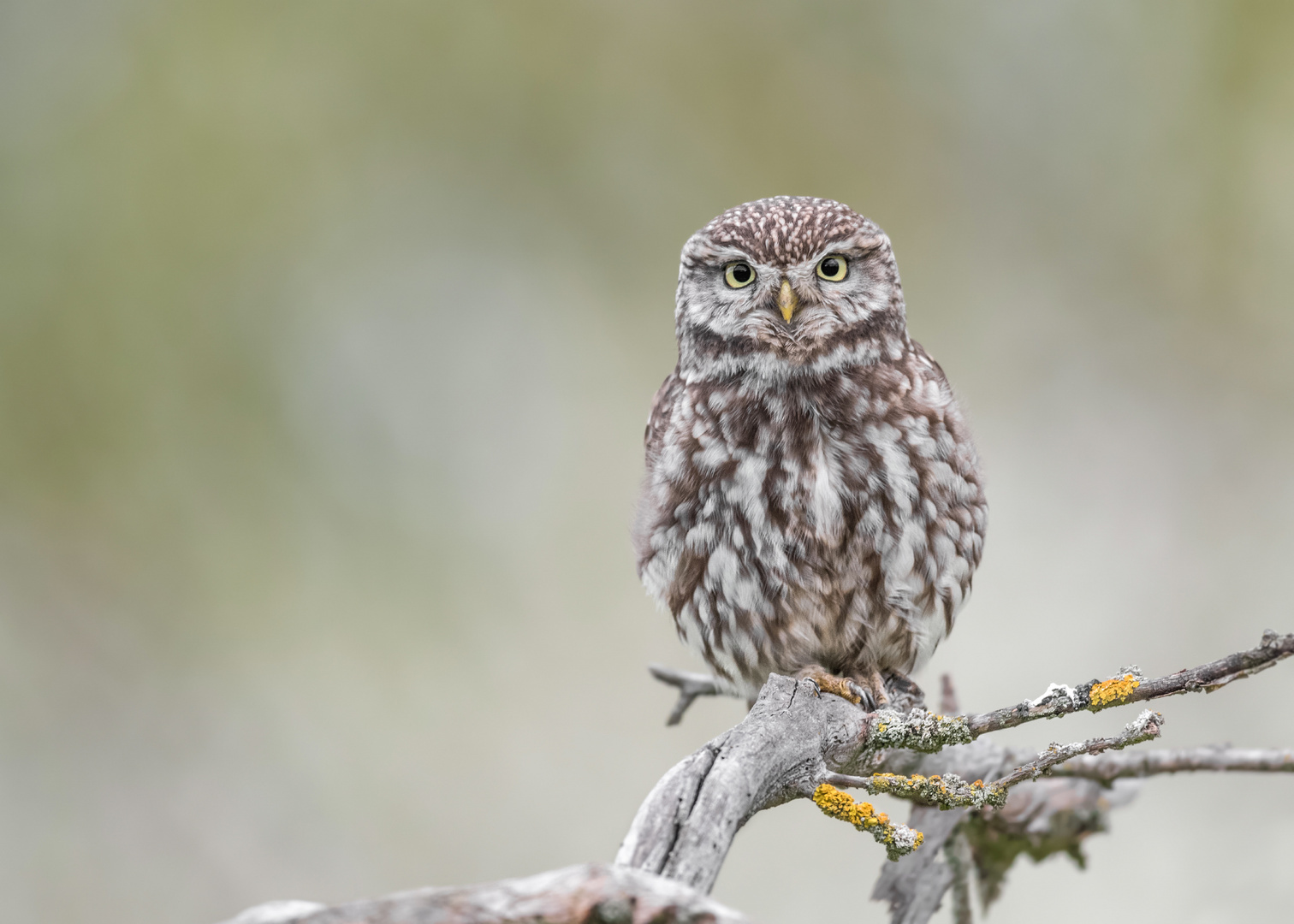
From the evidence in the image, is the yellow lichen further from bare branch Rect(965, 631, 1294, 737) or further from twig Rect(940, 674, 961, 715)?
twig Rect(940, 674, 961, 715)

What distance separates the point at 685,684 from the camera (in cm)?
300

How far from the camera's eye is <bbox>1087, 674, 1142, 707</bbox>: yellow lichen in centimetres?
159

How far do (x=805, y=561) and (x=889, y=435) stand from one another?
0.35 metres

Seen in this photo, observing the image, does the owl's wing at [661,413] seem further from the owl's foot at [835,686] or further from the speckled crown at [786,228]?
the owl's foot at [835,686]

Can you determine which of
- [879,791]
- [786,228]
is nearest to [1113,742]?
[879,791]

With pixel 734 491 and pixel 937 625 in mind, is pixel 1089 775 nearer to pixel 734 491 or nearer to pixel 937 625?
pixel 937 625

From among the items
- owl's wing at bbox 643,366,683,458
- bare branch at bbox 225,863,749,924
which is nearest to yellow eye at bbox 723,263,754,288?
owl's wing at bbox 643,366,683,458

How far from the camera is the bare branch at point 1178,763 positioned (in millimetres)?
2139

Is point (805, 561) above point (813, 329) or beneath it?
beneath

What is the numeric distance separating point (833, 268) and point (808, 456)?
431mm

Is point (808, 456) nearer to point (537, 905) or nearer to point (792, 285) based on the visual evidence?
point (792, 285)

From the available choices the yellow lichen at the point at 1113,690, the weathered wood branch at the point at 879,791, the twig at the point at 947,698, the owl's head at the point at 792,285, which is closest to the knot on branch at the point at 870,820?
the weathered wood branch at the point at 879,791

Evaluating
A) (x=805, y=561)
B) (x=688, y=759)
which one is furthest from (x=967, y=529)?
(x=688, y=759)

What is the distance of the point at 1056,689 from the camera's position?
1.64 m
